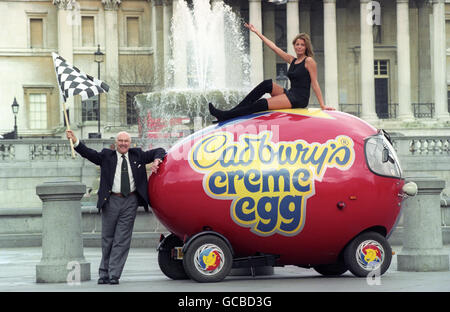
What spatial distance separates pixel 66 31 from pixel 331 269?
58886 mm

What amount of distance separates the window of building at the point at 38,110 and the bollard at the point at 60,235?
58920 mm

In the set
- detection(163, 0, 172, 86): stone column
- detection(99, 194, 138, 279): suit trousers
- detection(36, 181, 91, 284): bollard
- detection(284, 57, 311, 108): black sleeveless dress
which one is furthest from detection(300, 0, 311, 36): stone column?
detection(99, 194, 138, 279): suit trousers

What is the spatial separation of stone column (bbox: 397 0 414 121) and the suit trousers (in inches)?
2311

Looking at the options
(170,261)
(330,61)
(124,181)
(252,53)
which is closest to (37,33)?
(252,53)

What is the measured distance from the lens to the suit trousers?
46.8ft

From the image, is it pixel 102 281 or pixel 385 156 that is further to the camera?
pixel 385 156

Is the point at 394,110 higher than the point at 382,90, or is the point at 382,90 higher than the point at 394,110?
the point at 382,90

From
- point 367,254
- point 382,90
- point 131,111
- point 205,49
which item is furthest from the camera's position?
point 382,90

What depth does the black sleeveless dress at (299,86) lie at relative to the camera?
48.6 feet

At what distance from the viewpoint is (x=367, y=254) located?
14.5 m

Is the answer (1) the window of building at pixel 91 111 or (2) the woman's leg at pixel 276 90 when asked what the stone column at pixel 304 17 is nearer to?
(1) the window of building at pixel 91 111

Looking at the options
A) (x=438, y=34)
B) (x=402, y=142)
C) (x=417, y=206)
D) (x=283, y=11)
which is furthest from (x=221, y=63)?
(x=417, y=206)

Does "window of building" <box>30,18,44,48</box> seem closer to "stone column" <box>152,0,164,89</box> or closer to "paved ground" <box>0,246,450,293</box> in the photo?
"stone column" <box>152,0,164,89</box>

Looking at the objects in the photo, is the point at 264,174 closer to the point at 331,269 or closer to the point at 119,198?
the point at 119,198
